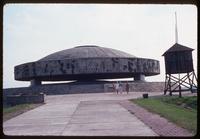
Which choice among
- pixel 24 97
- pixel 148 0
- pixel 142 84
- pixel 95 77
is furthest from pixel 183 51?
pixel 148 0

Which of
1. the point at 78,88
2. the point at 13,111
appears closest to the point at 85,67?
the point at 78,88

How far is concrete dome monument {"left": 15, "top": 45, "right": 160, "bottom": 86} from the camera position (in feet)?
112

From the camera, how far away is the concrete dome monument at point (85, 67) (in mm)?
34281

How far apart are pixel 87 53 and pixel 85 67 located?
4.59m

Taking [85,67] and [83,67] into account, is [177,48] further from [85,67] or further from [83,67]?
[83,67]

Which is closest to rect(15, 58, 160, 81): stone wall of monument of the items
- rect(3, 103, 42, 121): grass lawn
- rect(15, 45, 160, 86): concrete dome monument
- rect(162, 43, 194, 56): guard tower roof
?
rect(15, 45, 160, 86): concrete dome monument

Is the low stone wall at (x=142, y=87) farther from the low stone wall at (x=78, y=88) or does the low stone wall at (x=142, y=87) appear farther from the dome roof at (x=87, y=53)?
the dome roof at (x=87, y=53)

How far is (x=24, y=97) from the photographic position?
2075 cm

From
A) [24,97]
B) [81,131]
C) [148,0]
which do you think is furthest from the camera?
[24,97]

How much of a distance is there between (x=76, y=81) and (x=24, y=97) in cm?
1769

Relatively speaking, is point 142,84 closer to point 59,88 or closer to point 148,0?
point 59,88

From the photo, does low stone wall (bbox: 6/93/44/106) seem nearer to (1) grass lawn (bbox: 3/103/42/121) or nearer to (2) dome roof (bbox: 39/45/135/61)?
(1) grass lawn (bbox: 3/103/42/121)

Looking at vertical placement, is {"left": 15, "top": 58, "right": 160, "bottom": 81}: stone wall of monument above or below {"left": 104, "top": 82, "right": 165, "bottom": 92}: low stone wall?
above

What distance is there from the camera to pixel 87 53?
38.5 metres
